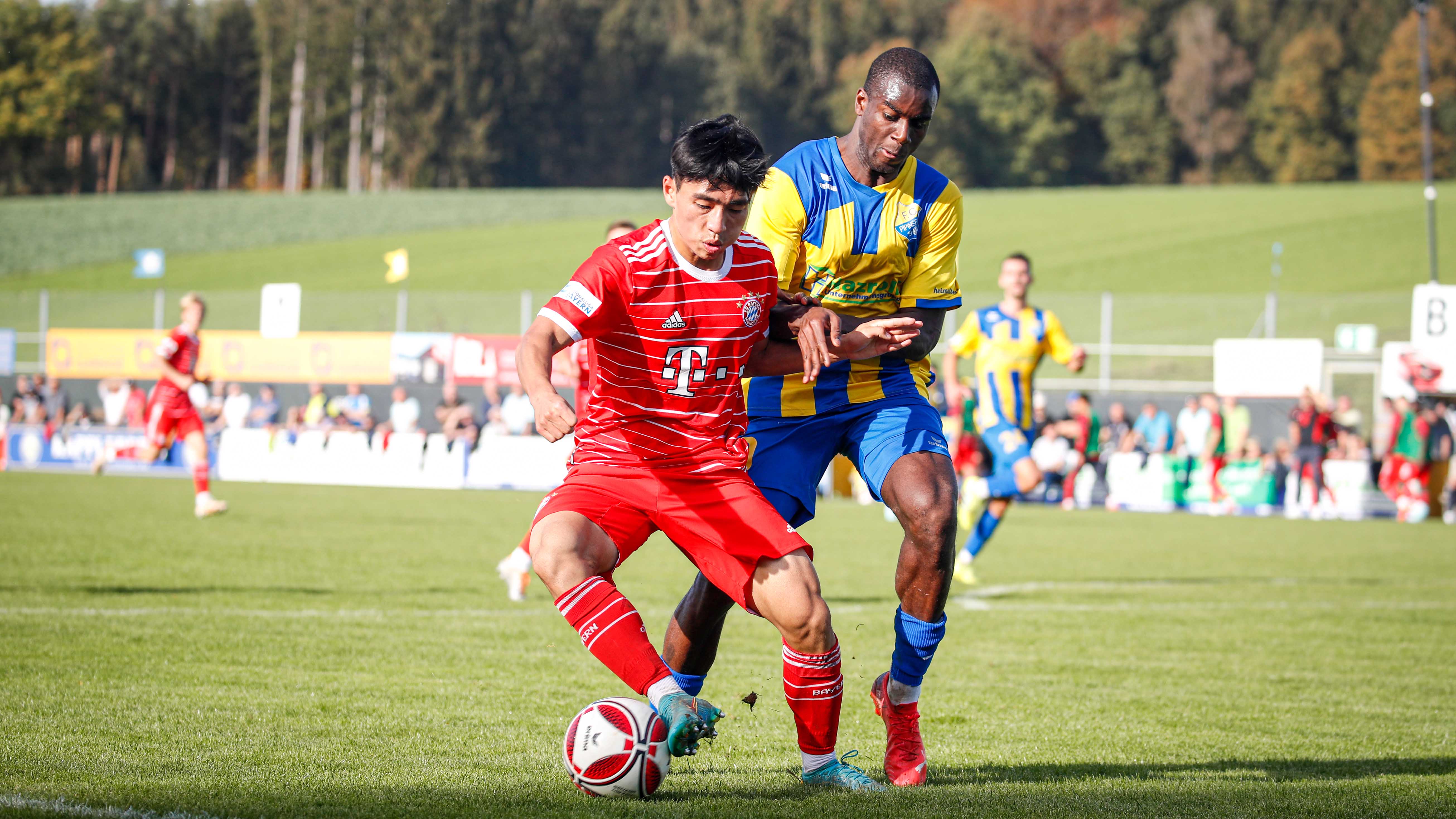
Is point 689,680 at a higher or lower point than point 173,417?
lower

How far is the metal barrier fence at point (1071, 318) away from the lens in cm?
2961

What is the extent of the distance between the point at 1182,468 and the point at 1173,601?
1235cm

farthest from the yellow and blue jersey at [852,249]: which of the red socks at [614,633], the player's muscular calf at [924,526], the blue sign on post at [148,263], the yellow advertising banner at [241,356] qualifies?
the blue sign on post at [148,263]

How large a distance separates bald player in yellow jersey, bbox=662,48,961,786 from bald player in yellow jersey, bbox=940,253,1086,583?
6.14m

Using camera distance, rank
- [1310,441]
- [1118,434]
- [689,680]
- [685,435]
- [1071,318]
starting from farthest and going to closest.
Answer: [1071,318], [1118,434], [1310,441], [689,680], [685,435]

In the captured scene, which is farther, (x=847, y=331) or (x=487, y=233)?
(x=487, y=233)

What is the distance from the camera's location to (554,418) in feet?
11.0

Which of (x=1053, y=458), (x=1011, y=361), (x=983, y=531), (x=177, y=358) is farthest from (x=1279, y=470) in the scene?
(x=177, y=358)

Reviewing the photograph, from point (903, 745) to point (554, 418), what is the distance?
68.3 inches

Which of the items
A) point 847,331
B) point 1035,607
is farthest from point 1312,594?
point 847,331

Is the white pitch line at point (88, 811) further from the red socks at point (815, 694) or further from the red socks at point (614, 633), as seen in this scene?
the red socks at point (815, 694)

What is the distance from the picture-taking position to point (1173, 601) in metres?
9.94

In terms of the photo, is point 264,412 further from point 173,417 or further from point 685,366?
point 685,366

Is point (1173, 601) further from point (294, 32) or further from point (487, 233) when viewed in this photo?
point (294, 32)
